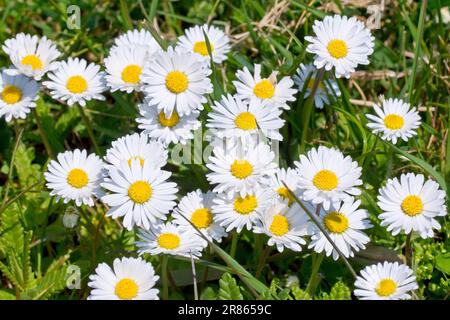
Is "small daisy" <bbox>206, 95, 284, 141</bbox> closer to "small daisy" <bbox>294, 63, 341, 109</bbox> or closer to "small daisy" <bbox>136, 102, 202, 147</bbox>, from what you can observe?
"small daisy" <bbox>136, 102, 202, 147</bbox>

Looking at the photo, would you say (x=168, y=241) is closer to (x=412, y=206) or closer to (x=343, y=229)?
(x=343, y=229)

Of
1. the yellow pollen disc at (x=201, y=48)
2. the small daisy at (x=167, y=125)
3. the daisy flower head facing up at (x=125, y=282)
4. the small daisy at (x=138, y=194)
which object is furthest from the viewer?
the yellow pollen disc at (x=201, y=48)

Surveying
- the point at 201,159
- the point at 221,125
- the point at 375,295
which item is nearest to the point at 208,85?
the point at 221,125

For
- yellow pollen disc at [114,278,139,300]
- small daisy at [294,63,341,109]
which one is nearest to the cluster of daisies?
yellow pollen disc at [114,278,139,300]

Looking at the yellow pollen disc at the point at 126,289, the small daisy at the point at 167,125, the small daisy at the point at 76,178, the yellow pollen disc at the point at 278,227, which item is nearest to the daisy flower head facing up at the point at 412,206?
the yellow pollen disc at the point at 278,227

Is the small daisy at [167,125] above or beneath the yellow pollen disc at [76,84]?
beneath

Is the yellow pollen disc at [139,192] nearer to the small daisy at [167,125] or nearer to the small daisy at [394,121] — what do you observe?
the small daisy at [167,125]
